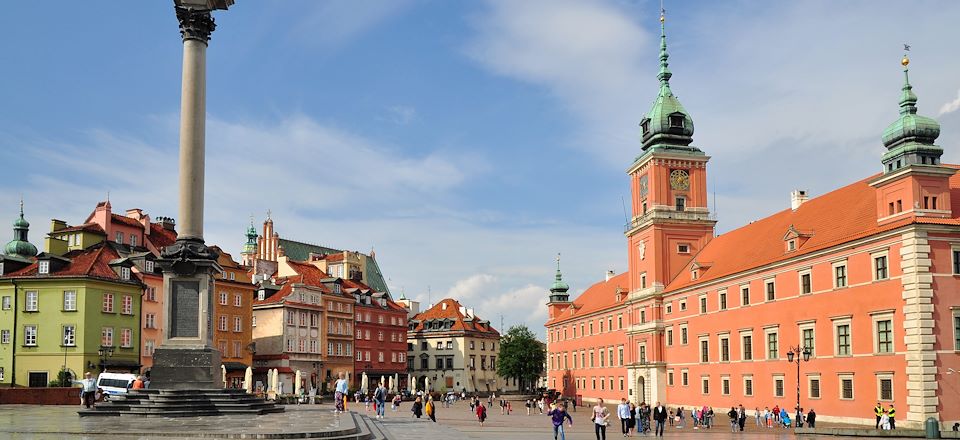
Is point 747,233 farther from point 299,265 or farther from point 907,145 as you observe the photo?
point 299,265

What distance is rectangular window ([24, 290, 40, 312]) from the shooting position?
6438cm

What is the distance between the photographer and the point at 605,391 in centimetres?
9531

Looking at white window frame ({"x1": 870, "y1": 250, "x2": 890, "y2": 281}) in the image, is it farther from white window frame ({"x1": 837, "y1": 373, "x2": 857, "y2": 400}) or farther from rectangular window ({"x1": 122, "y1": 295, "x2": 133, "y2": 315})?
rectangular window ({"x1": 122, "y1": 295, "x2": 133, "y2": 315})

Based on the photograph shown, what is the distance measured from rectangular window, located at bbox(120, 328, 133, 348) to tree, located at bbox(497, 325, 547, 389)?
5754 cm

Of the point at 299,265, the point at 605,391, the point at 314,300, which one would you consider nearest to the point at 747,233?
the point at 605,391

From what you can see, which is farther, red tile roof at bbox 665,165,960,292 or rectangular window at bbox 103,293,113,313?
rectangular window at bbox 103,293,113,313

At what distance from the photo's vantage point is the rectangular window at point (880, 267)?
4738 cm

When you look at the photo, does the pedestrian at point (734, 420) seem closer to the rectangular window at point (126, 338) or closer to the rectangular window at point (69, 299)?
the rectangular window at point (126, 338)

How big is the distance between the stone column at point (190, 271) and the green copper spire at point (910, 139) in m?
34.2

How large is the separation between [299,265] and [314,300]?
33.8 ft

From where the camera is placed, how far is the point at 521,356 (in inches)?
4616

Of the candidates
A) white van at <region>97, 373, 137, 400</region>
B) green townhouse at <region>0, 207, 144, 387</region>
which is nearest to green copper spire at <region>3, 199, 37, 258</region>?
green townhouse at <region>0, 207, 144, 387</region>

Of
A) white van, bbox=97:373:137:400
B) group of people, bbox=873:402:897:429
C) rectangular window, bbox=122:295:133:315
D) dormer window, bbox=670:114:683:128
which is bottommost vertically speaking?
group of people, bbox=873:402:897:429

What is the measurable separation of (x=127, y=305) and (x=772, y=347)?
4550cm
